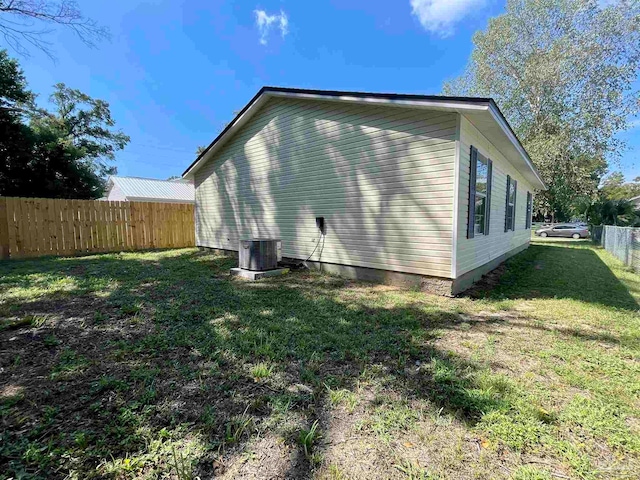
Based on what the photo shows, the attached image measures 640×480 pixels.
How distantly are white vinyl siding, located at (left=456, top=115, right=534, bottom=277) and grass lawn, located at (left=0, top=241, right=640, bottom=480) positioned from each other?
47.2 inches

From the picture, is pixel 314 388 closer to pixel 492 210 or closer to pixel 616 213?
pixel 492 210

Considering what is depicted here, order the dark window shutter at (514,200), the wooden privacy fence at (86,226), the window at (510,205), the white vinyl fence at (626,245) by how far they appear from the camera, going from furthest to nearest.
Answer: the dark window shutter at (514,200) < the window at (510,205) < the wooden privacy fence at (86,226) < the white vinyl fence at (626,245)

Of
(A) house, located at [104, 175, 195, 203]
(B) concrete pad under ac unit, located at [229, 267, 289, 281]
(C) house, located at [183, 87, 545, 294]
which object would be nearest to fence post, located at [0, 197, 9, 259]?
(C) house, located at [183, 87, 545, 294]

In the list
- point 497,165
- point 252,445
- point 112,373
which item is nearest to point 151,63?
point 497,165

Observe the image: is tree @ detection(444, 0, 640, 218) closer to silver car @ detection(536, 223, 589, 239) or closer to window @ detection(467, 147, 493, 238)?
silver car @ detection(536, 223, 589, 239)

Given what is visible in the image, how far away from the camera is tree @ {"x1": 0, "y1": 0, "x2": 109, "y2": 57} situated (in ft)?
20.6

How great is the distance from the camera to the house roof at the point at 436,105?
4586 millimetres

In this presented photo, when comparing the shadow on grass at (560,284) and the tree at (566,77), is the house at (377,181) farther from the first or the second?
the tree at (566,77)

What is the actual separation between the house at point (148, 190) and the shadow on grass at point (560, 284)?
19669 millimetres

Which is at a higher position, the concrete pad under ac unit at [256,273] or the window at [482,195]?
the window at [482,195]

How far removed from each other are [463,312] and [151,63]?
22.2 meters

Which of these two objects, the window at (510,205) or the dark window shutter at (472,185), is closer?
the dark window shutter at (472,185)

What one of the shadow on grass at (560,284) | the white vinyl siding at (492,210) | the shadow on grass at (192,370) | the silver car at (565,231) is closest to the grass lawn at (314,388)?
the shadow on grass at (192,370)

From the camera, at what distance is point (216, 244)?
1009 cm
